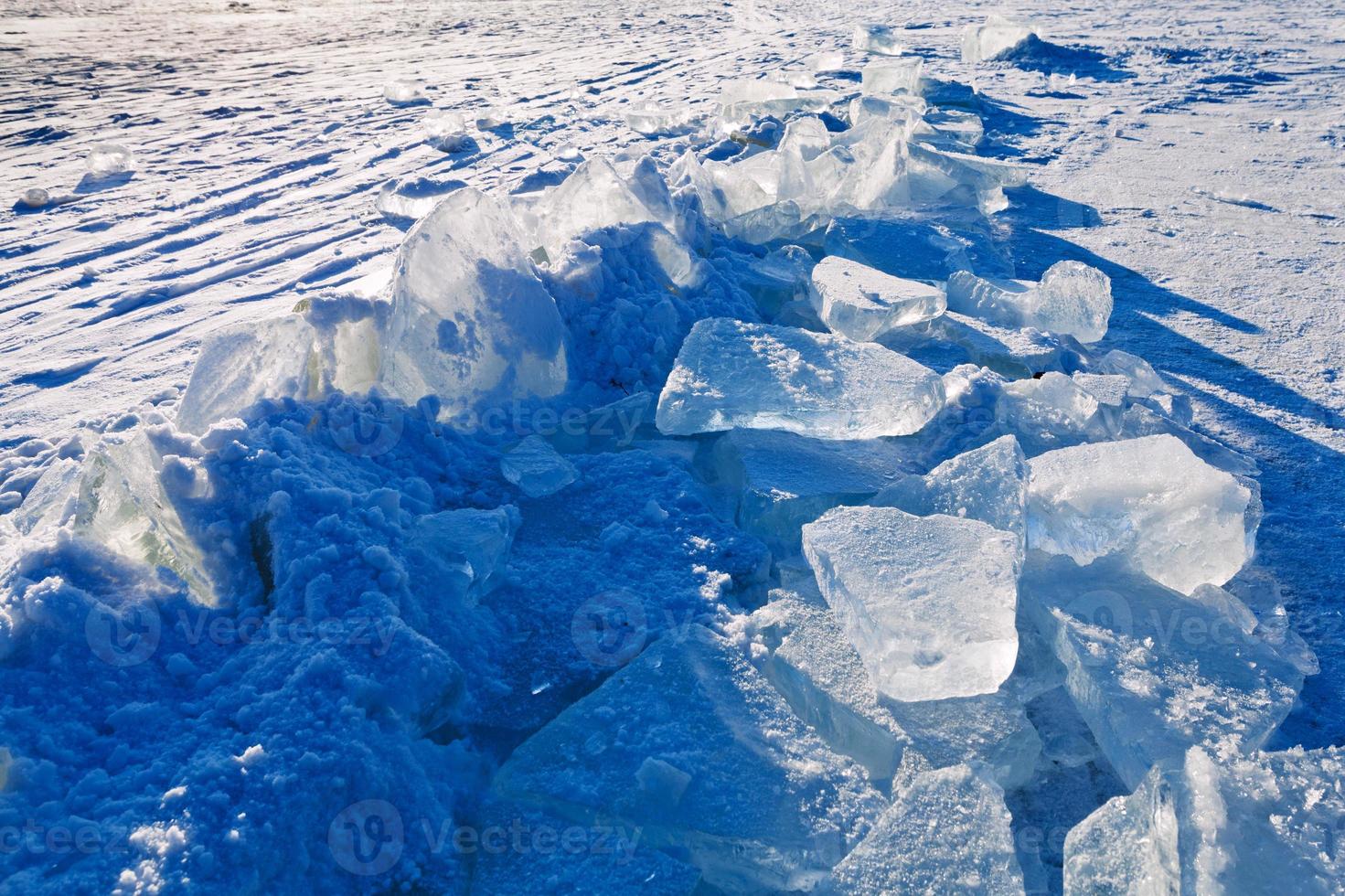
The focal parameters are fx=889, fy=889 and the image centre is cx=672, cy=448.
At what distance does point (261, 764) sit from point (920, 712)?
0.91m

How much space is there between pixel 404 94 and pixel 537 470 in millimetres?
4001

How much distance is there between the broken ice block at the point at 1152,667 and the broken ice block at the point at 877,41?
581 centimetres

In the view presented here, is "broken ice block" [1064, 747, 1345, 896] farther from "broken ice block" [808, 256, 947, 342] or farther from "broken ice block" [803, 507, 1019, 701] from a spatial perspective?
"broken ice block" [808, 256, 947, 342]

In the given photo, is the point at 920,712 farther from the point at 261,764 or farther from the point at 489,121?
the point at 489,121

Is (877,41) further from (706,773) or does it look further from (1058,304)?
(706,773)

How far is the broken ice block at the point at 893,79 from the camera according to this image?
16.7 feet

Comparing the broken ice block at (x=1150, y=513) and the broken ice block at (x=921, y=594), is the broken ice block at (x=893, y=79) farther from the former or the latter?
the broken ice block at (x=921, y=594)

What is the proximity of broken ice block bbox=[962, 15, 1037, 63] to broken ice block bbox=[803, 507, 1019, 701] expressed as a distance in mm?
5684

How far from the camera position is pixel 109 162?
148 inches

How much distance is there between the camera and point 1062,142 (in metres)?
4.34

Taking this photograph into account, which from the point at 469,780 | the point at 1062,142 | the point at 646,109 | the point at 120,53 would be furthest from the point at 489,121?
the point at 469,780

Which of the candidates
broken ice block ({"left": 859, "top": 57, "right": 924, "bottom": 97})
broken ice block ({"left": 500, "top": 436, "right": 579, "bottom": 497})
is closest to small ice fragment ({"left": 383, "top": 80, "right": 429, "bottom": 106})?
broken ice block ({"left": 859, "top": 57, "right": 924, "bottom": 97})

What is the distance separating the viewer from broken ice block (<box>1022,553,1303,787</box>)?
1.27 meters

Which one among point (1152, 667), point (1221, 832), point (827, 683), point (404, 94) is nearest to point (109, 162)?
point (404, 94)
